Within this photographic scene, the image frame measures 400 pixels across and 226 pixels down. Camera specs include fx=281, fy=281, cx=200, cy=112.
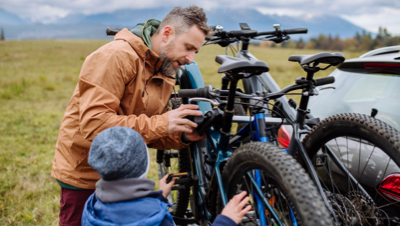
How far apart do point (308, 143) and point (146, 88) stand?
1246mm

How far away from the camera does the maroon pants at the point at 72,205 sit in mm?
2105

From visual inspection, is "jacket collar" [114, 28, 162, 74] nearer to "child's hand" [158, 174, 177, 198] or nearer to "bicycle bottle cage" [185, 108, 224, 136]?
"bicycle bottle cage" [185, 108, 224, 136]

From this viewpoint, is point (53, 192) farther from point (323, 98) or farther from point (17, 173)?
point (323, 98)

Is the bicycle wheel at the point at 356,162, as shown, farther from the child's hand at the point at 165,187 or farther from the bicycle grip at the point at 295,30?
the bicycle grip at the point at 295,30

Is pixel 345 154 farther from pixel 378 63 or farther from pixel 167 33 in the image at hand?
pixel 167 33

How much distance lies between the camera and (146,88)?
84.5 inches

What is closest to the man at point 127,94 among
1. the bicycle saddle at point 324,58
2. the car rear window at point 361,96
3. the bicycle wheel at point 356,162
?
the bicycle saddle at point 324,58

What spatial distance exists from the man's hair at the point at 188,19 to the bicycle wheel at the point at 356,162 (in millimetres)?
1095

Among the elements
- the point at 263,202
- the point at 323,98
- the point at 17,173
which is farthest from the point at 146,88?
the point at 17,173

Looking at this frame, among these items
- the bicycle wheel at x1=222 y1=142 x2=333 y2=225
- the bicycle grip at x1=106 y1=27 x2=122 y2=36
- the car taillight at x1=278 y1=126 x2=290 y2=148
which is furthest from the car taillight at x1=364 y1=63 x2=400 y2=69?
the bicycle grip at x1=106 y1=27 x2=122 y2=36

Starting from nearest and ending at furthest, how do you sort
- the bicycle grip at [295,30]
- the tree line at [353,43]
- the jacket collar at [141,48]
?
1. the jacket collar at [141,48]
2. the bicycle grip at [295,30]
3. the tree line at [353,43]

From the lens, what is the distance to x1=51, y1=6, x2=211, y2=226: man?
1787 mm

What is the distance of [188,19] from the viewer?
206 centimetres

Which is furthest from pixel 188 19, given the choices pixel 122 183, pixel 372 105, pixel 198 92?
pixel 372 105
